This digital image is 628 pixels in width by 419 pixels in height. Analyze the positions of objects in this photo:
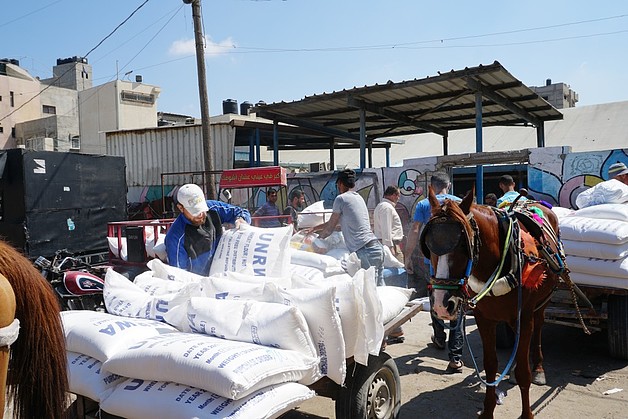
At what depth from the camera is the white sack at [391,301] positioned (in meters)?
3.32

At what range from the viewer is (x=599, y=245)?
488 cm

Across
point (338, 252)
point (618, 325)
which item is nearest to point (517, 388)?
point (618, 325)

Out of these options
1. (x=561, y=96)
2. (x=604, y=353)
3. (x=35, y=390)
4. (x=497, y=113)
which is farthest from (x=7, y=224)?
(x=561, y=96)

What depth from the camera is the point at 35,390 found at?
1.81m

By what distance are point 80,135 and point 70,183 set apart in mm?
26002

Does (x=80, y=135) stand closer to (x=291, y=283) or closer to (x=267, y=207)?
(x=267, y=207)

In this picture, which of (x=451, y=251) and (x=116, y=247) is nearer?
(x=451, y=251)

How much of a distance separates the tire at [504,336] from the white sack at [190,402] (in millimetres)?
3757

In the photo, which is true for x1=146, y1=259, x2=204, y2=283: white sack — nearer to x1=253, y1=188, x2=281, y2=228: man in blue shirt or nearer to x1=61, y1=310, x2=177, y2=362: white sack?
x1=61, y1=310, x2=177, y2=362: white sack

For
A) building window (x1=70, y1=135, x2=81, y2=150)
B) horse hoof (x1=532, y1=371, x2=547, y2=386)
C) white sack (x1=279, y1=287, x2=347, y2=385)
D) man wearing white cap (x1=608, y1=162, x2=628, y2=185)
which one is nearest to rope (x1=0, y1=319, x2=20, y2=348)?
white sack (x1=279, y1=287, x2=347, y2=385)

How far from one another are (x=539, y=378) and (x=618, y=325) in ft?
3.66

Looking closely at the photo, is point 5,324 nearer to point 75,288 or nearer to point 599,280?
point 75,288

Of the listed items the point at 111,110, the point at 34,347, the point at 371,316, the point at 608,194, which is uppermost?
the point at 111,110

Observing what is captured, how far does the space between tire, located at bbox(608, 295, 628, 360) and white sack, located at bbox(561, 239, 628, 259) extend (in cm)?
49
